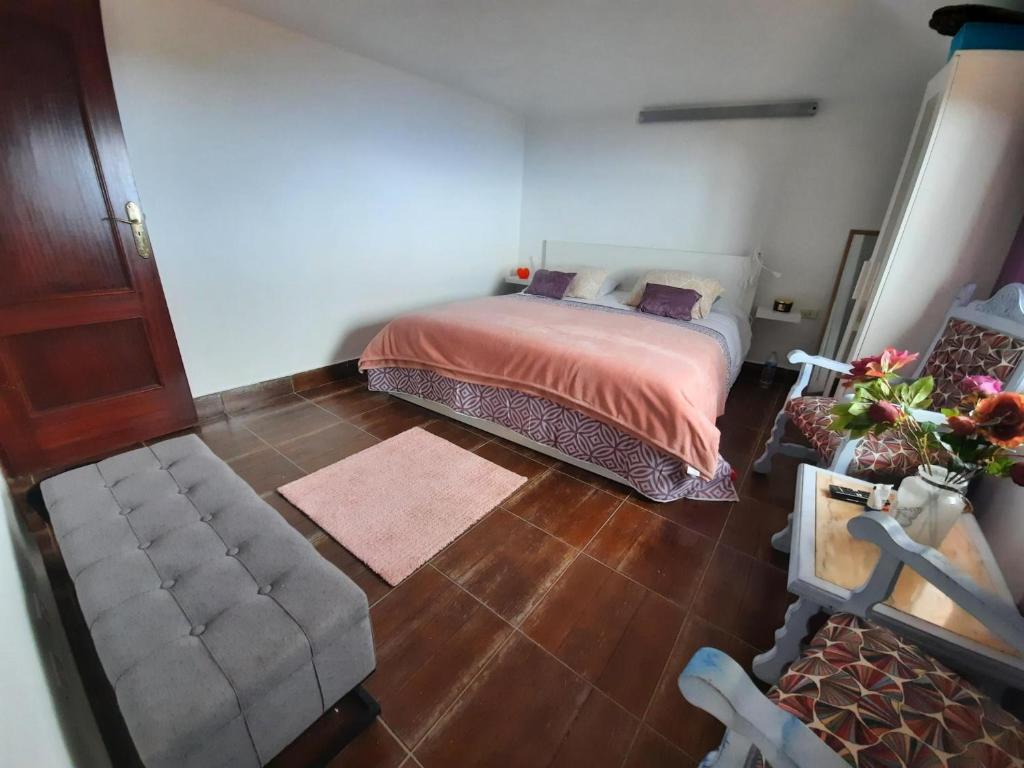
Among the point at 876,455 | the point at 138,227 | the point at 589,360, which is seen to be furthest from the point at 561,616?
the point at 138,227

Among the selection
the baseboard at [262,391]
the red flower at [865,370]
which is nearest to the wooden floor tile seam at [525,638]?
the red flower at [865,370]

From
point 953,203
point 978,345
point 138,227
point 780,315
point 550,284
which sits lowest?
point 780,315

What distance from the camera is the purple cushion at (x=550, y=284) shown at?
3.66 meters

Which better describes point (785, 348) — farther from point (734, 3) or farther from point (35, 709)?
point (35, 709)

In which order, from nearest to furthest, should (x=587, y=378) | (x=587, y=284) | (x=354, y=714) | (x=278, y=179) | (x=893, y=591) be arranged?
(x=893, y=591) → (x=354, y=714) → (x=587, y=378) → (x=278, y=179) → (x=587, y=284)

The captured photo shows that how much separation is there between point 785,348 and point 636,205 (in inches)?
72.2

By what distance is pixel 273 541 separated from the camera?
112cm

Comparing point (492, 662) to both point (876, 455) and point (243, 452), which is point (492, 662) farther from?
point (243, 452)

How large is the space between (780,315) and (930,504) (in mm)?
2634

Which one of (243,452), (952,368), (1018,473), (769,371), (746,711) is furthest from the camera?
(769,371)

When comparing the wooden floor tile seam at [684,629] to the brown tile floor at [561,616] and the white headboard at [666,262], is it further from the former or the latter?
the white headboard at [666,262]

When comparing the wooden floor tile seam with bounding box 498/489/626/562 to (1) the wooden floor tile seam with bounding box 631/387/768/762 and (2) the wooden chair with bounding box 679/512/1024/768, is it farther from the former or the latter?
(2) the wooden chair with bounding box 679/512/1024/768

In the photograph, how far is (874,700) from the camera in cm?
76

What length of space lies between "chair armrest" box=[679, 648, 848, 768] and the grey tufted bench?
2.55ft
